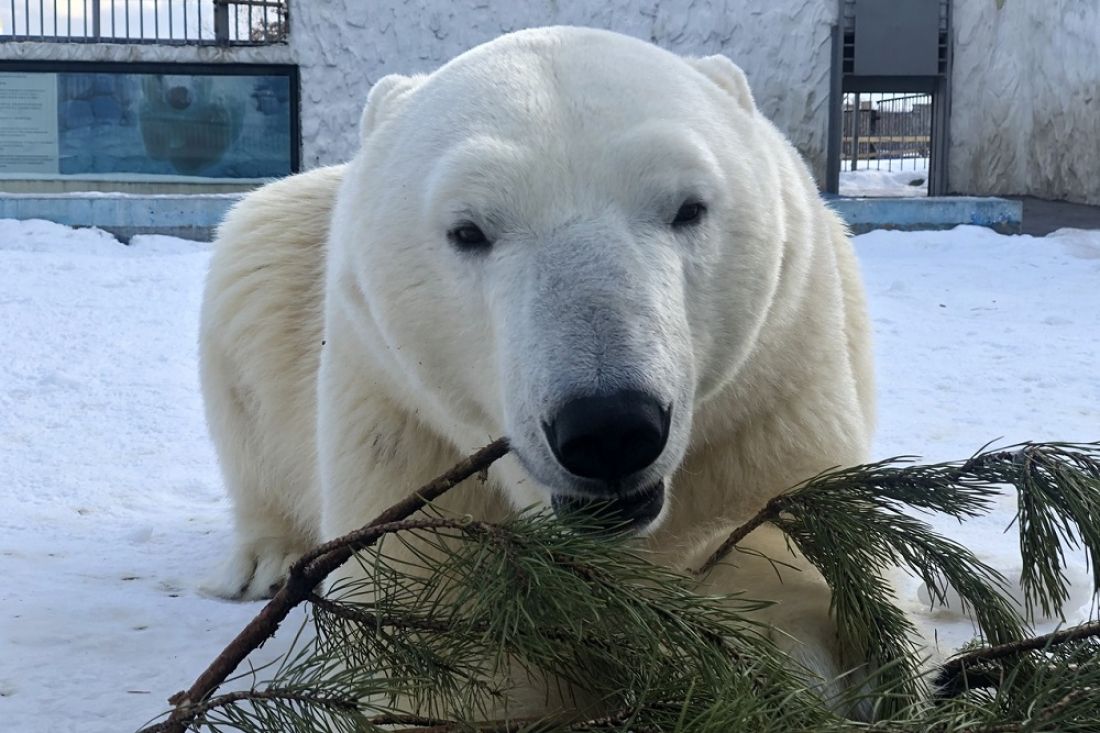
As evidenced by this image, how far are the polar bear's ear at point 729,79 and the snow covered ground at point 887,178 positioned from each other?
40.2ft

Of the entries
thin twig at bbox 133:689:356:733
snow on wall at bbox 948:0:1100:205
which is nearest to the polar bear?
thin twig at bbox 133:689:356:733

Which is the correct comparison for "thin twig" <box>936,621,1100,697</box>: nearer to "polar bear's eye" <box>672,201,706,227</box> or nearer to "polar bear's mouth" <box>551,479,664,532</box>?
"polar bear's mouth" <box>551,479,664,532</box>

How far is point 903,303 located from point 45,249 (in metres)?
5.16

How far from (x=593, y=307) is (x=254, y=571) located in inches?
60.1

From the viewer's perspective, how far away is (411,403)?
1.66m

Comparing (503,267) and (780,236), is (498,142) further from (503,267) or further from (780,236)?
(780,236)

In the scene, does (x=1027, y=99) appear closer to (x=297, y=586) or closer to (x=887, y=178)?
(x=887, y=178)

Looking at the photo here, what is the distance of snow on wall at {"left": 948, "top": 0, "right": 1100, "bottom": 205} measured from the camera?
11914 millimetres

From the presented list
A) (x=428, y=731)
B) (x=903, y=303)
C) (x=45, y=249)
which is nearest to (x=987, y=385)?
(x=903, y=303)

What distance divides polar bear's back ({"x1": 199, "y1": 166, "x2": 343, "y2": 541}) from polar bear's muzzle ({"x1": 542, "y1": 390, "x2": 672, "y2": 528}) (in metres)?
1.31

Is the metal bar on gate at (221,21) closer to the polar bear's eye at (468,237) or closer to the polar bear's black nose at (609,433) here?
the polar bear's eye at (468,237)

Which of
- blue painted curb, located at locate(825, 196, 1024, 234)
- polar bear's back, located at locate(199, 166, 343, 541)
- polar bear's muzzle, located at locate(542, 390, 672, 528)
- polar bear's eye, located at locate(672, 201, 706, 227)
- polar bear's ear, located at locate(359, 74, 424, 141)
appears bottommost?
blue painted curb, located at locate(825, 196, 1024, 234)

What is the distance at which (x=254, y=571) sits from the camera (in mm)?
2514

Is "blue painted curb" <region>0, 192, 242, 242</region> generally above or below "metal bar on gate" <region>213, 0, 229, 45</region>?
below
